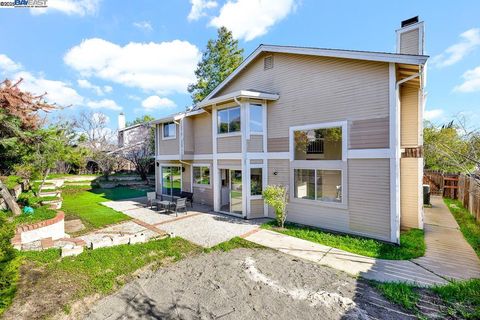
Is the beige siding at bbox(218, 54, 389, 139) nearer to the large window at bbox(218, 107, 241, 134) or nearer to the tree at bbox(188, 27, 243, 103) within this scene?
the large window at bbox(218, 107, 241, 134)

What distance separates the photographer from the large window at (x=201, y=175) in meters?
15.1

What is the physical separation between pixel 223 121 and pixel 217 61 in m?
21.5

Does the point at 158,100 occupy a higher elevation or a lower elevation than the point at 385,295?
higher

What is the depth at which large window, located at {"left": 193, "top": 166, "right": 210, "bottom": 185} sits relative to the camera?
1506 centimetres

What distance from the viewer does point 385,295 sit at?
5.19m

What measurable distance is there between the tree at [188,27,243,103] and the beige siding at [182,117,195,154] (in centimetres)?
1569

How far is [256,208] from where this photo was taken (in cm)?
1188

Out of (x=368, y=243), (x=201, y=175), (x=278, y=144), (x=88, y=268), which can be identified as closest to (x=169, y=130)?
(x=201, y=175)

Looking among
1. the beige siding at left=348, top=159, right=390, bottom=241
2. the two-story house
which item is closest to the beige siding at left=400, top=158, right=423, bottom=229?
the two-story house

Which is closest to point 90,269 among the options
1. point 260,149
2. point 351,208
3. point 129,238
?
point 129,238

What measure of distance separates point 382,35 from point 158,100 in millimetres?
44238

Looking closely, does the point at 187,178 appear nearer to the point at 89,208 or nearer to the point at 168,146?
the point at 168,146

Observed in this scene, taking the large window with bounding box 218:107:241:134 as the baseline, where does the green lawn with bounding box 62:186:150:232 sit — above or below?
below

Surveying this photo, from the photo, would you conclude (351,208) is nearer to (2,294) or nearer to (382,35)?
(382,35)
